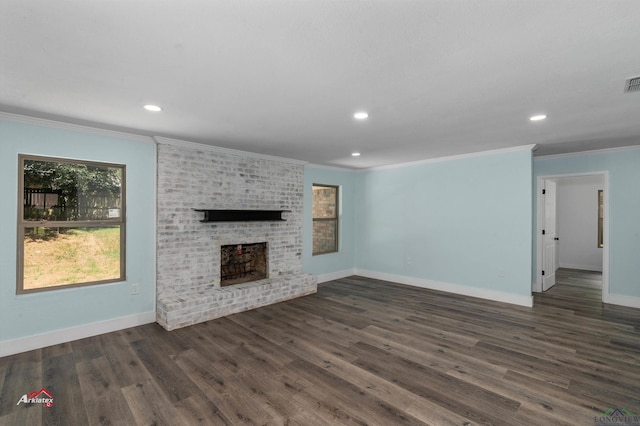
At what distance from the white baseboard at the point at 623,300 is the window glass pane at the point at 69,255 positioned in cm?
740

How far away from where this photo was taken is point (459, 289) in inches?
216

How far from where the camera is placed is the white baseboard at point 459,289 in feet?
15.8

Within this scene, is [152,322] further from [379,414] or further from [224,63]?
[224,63]

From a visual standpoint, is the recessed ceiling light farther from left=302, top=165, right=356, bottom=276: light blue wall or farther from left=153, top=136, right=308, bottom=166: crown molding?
left=302, top=165, right=356, bottom=276: light blue wall

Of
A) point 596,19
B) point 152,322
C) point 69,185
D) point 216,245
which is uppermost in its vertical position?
point 596,19

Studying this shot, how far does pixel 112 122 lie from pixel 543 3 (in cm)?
396

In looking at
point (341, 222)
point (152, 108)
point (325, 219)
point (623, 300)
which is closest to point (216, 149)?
point (152, 108)

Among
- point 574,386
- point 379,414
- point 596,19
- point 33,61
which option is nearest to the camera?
point 596,19

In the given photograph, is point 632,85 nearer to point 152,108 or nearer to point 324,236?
point 152,108

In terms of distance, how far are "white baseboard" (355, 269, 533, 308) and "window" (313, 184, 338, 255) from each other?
1108 mm

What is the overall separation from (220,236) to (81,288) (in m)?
1.82

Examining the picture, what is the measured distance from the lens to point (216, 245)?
4738 mm

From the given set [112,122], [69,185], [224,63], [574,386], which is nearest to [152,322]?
[69,185]

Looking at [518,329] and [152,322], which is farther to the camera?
[152,322]
